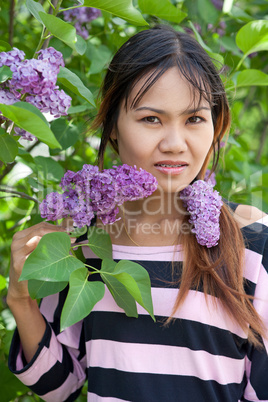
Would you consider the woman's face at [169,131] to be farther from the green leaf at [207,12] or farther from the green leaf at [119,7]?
the green leaf at [207,12]

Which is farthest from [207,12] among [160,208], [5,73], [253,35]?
[5,73]

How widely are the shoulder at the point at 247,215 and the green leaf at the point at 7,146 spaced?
2.05ft

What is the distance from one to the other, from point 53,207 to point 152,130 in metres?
0.29

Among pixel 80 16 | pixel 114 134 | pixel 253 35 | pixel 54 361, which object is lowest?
pixel 54 361

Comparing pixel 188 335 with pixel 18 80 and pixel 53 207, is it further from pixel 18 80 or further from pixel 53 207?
pixel 18 80

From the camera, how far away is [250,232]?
1.22 metres

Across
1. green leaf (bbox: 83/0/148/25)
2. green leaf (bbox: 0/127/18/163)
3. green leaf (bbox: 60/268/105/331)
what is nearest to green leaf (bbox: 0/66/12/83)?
green leaf (bbox: 0/127/18/163)

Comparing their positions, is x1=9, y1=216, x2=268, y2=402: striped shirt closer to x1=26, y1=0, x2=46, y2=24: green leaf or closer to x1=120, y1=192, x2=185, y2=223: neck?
x1=120, y1=192, x2=185, y2=223: neck

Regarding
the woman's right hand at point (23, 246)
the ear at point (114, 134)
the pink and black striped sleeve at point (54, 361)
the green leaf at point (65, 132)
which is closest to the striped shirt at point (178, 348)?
the pink and black striped sleeve at point (54, 361)

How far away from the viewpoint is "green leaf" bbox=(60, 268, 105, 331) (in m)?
0.78

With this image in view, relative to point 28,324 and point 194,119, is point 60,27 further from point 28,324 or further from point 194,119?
point 28,324

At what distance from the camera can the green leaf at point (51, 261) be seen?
82cm

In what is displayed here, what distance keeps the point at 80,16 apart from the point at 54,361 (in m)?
1.05

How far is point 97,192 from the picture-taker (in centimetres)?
101
